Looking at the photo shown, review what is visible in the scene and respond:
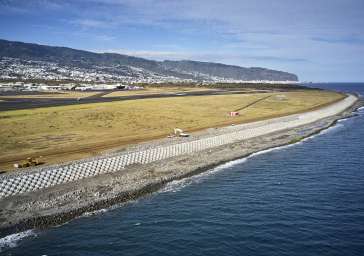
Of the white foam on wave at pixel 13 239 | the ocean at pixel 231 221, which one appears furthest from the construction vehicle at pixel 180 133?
the white foam on wave at pixel 13 239

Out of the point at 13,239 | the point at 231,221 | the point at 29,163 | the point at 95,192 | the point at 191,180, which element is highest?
the point at 231,221

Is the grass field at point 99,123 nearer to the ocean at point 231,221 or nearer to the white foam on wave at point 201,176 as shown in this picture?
the white foam on wave at point 201,176

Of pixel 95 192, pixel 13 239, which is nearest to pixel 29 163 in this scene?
pixel 95 192

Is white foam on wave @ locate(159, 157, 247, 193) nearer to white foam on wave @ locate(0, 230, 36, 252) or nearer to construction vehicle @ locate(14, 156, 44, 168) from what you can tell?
white foam on wave @ locate(0, 230, 36, 252)

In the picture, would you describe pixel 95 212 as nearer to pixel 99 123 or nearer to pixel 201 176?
pixel 201 176

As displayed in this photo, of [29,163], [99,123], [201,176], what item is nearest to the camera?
[29,163]
